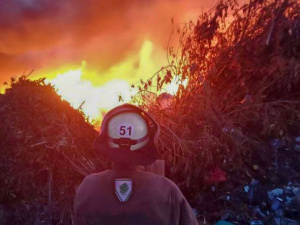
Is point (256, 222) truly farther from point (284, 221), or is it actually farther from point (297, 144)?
point (297, 144)

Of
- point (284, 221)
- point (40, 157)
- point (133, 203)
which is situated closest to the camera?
point (133, 203)

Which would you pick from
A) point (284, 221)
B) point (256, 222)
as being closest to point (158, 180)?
point (256, 222)

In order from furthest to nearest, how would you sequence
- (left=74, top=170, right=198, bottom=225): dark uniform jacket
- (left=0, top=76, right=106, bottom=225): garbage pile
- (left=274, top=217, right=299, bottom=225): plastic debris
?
(left=0, top=76, right=106, bottom=225): garbage pile → (left=274, top=217, right=299, bottom=225): plastic debris → (left=74, top=170, right=198, bottom=225): dark uniform jacket

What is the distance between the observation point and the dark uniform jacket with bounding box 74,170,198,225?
172 cm

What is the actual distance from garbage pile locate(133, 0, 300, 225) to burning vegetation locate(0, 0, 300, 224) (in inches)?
0.6

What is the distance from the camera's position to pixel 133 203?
1729mm

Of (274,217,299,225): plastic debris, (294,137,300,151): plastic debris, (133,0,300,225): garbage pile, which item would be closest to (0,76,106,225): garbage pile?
(133,0,300,225): garbage pile

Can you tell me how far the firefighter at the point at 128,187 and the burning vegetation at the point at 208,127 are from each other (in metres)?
2.41

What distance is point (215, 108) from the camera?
5012 millimetres

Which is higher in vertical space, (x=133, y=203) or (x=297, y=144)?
(x=297, y=144)

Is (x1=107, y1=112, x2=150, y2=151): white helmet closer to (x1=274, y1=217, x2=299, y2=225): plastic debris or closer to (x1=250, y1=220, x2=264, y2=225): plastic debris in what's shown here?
(x1=250, y1=220, x2=264, y2=225): plastic debris

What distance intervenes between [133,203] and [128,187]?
9 centimetres

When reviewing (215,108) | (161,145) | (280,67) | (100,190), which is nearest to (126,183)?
(100,190)

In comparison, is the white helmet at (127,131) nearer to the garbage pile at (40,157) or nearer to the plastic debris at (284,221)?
the garbage pile at (40,157)
